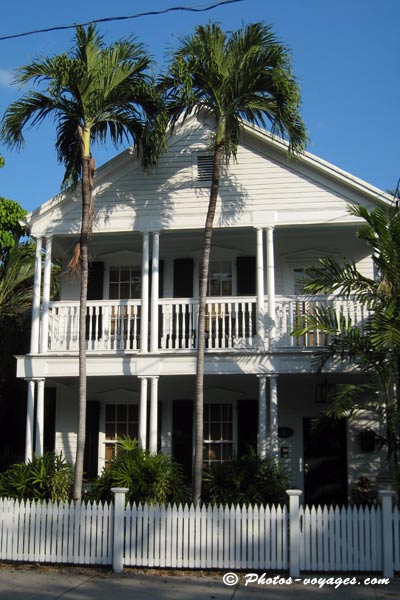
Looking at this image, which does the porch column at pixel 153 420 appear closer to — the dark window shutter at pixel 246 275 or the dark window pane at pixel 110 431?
the dark window pane at pixel 110 431

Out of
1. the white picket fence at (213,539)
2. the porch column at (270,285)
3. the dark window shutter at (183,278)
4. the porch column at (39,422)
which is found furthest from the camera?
the dark window shutter at (183,278)

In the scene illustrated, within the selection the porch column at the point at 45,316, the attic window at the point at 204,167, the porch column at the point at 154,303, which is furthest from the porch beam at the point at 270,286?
the porch column at the point at 45,316

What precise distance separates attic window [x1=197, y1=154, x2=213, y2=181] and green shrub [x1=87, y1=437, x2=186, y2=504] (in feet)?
18.2

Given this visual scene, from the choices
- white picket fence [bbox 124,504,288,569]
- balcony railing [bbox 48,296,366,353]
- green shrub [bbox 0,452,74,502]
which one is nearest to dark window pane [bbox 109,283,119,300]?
balcony railing [bbox 48,296,366,353]

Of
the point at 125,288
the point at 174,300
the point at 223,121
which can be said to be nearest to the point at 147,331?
the point at 174,300

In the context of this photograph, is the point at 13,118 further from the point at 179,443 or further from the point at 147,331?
the point at 179,443

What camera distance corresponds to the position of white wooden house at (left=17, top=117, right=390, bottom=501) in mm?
13297

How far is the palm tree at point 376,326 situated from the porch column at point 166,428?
177 inches

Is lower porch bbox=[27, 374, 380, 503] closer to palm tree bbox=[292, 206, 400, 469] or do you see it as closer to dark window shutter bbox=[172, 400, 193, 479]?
dark window shutter bbox=[172, 400, 193, 479]

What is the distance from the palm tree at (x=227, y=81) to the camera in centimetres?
1202

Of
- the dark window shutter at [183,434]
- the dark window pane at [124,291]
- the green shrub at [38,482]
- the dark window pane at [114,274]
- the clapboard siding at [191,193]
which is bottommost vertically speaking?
the green shrub at [38,482]

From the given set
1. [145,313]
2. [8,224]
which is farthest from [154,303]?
[8,224]

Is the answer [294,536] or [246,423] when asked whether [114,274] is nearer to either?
[246,423]

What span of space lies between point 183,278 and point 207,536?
22.1 feet
